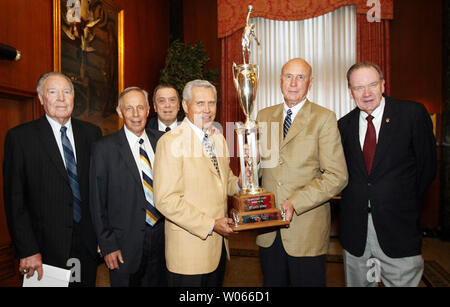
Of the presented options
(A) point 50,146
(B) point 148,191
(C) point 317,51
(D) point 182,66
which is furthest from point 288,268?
(C) point 317,51

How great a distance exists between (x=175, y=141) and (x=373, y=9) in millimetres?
5288

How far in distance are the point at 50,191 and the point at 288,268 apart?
1544mm

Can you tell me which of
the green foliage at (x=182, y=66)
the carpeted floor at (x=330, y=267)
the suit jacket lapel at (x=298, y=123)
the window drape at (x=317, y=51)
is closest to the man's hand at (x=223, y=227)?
the suit jacket lapel at (x=298, y=123)

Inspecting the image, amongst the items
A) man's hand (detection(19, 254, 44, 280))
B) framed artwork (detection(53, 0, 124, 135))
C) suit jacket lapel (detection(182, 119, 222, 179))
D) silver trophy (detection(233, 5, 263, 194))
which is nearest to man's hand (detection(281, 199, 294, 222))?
silver trophy (detection(233, 5, 263, 194))

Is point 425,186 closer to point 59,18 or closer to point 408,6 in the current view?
point 59,18

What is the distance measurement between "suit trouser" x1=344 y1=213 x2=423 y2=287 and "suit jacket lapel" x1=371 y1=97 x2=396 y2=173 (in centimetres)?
37

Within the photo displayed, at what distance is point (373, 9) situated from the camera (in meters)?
5.53

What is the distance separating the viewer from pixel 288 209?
185cm

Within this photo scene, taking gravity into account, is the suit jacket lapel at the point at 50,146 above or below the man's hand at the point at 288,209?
above

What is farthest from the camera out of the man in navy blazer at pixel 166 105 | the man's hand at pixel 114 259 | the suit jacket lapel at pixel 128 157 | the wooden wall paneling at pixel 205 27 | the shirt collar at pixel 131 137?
the wooden wall paneling at pixel 205 27

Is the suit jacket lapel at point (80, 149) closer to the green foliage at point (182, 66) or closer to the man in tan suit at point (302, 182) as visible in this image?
the man in tan suit at point (302, 182)

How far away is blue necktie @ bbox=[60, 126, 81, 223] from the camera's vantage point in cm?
204

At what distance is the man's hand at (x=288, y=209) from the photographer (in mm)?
1853

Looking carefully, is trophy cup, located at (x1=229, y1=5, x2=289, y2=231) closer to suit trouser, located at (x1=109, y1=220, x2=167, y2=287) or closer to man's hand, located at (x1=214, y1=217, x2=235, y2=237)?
man's hand, located at (x1=214, y1=217, x2=235, y2=237)
